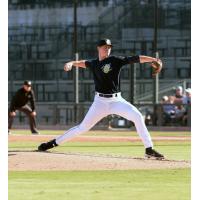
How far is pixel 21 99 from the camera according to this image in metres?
25.1

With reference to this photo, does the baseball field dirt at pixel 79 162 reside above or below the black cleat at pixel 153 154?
below

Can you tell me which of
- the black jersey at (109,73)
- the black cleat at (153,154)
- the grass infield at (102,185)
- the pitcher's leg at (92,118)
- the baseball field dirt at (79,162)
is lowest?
the grass infield at (102,185)

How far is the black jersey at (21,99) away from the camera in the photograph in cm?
2498

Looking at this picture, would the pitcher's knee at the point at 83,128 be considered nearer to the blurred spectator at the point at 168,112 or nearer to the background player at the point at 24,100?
the background player at the point at 24,100

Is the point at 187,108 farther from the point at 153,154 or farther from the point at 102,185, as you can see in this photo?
the point at 102,185

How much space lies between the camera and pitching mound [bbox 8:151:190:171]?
12383mm

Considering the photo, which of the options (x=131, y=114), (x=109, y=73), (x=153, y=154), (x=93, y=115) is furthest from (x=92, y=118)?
(x=153, y=154)

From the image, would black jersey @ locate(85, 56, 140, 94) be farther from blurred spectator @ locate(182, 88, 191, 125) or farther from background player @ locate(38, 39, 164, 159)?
blurred spectator @ locate(182, 88, 191, 125)

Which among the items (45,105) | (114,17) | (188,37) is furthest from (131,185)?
(114,17)

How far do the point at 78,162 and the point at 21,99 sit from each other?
1224 cm

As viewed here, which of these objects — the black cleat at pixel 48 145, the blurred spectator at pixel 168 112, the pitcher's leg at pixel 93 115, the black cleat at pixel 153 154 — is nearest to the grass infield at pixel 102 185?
the black cleat at pixel 153 154

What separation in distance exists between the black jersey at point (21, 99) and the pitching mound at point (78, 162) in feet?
34.5

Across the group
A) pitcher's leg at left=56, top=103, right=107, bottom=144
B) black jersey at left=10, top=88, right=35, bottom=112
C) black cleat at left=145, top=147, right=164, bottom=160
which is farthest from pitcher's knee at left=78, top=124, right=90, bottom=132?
black jersey at left=10, top=88, right=35, bottom=112
